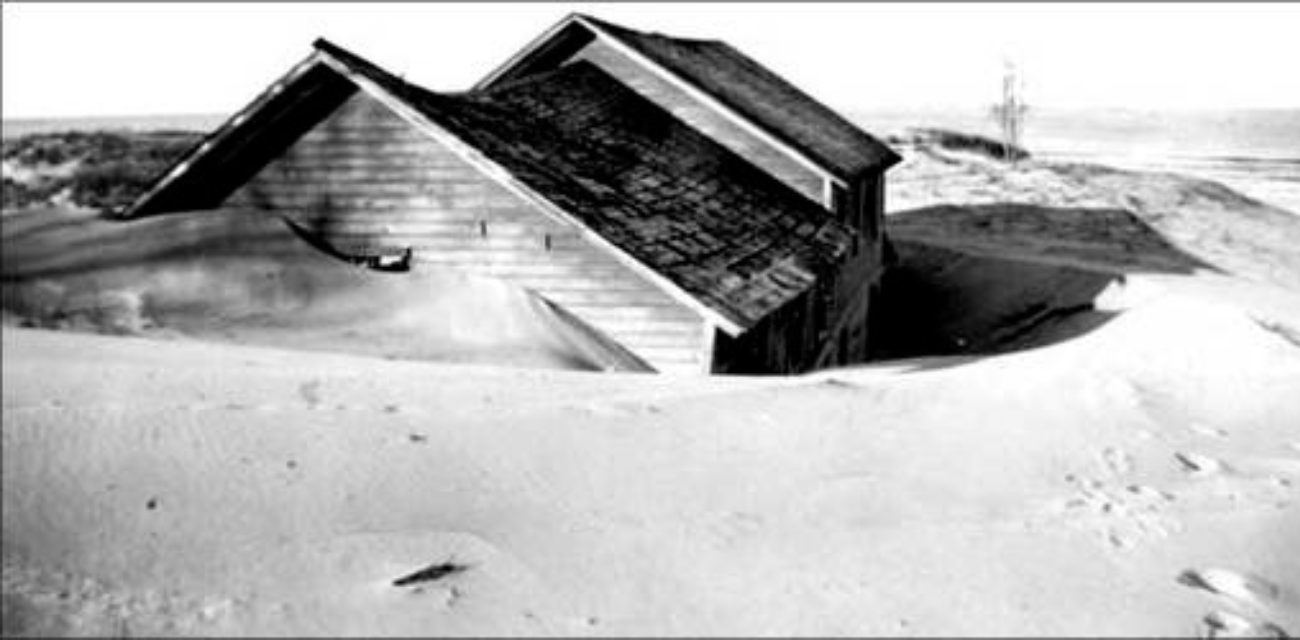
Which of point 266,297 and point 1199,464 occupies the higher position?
point 266,297

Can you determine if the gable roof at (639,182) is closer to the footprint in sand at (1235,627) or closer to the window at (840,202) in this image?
the window at (840,202)

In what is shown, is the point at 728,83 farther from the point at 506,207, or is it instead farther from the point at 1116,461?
the point at 1116,461

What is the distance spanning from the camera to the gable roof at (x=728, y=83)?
59.3 feet

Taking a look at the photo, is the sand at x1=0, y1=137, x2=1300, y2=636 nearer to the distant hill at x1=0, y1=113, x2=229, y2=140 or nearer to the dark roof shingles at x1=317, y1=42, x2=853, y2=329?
the dark roof shingles at x1=317, y1=42, x2=853, y2=329

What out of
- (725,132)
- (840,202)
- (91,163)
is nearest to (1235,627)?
(840,202)

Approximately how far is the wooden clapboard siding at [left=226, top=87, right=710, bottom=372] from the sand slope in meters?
2.87

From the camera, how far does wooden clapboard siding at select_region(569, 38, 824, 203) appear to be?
59.8 feet

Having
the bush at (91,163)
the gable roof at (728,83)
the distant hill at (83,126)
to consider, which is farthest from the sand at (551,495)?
the distant hill at (83,126)

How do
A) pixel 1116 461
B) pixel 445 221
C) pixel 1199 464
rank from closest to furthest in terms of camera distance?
pixel 1116 461 < pixel 1199 464 < pixel 445 221

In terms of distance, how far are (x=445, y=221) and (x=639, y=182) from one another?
3.20 metres

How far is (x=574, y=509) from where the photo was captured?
5820mm

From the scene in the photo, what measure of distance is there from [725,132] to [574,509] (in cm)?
1323

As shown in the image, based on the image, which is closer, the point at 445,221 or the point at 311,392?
the point at 311,392

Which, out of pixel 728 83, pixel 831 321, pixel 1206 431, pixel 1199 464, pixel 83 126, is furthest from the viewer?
pixel 83 126
